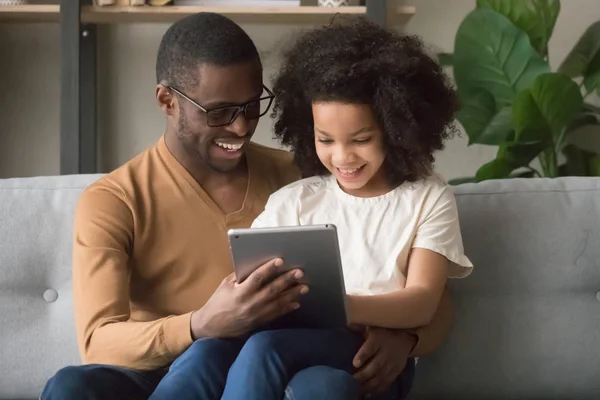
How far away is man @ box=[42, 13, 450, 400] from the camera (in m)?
1.19

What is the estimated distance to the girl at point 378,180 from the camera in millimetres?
1238

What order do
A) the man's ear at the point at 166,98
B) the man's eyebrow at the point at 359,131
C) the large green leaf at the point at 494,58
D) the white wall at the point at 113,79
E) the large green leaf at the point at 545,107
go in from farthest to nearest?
the white wall at the point at 113,79 → the large green leaf at the point at 494,58 → the large green leaf at the point at 545,107 → the man's ear at the point at 166,98 → the man's eyebrow at the point at 359,131

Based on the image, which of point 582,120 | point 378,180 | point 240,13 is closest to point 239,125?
point 378,180

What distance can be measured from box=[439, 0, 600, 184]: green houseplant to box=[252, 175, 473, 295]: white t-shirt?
2.20ft

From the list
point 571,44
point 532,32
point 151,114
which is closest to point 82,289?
point 151,114

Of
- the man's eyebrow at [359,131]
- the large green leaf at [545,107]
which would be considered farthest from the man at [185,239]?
the large green leaf at [545,107]

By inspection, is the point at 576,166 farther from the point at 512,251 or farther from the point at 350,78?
the point at 350,78

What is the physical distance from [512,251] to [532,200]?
110 millimetres

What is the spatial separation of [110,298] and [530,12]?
134 cm

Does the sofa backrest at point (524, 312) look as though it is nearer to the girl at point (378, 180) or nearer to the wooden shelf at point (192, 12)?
Answer: the girl at point (378, 180)

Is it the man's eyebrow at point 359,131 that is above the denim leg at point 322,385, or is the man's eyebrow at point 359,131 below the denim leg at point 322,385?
above

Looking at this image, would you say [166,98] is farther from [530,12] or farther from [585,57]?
[585,57]

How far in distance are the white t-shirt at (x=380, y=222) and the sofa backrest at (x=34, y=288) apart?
0.45 metres

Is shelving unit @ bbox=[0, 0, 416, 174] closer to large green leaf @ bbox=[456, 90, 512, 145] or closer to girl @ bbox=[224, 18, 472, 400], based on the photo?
large green leaf @ bbox=[456, 90, 512, 145]
